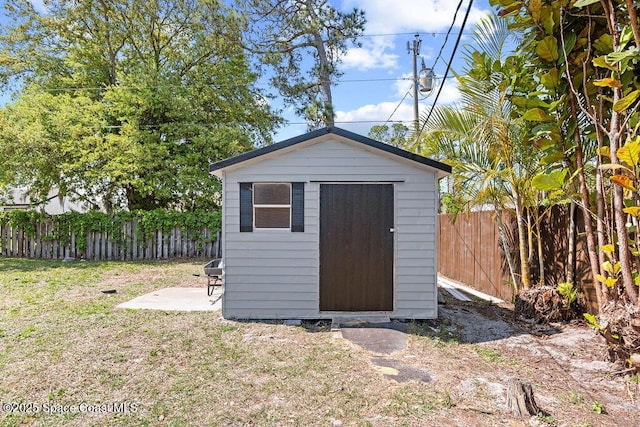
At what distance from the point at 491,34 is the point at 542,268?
11.1 ft

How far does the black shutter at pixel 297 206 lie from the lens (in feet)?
17.0

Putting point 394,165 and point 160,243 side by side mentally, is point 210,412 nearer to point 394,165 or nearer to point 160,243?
point 394,165

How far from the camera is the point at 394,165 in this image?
5133mm

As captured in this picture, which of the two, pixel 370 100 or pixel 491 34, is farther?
pixel 370 100

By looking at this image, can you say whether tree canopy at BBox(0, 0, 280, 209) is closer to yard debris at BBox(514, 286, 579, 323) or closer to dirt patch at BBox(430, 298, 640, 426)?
yard debris at BBox(514, 286, 579, 323)

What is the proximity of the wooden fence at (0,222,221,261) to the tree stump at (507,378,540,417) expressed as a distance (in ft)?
33.9

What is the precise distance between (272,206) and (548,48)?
367cm

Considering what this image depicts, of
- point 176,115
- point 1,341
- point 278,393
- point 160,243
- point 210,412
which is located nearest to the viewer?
point 210,412

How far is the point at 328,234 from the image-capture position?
5.17 m

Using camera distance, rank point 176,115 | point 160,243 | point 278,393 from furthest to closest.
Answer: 1. point 176,115
2. point 160,243
3. point 278,393

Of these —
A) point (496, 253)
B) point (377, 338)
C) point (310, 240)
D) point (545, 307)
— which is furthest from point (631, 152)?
point (496, 253)

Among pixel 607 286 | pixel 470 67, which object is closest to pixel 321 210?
pixel 470 67

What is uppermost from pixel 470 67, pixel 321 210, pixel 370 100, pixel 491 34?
pixel 370 100

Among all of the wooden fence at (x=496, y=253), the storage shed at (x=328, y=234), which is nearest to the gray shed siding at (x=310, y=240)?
the storage shed at (x=328, y=234)
